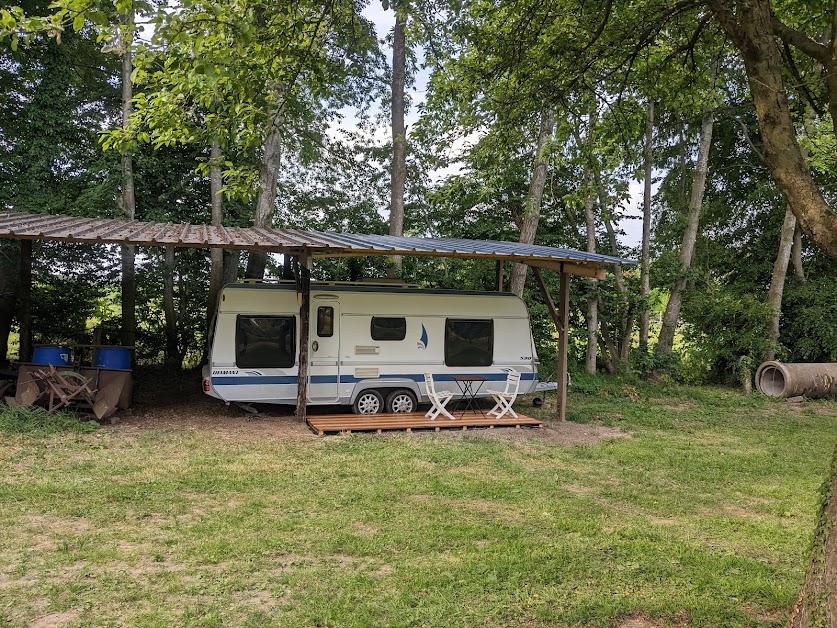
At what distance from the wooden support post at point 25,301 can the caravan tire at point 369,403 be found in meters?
5.44

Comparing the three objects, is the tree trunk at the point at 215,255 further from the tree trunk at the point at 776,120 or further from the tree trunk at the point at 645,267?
the tree trunk at the point at 776,120

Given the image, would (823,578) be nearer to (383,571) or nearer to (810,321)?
(383,571)

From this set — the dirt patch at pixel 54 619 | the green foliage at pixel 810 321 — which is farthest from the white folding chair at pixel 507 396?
the green foliage at pixel 810 321

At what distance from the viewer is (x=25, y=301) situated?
36.9 ft

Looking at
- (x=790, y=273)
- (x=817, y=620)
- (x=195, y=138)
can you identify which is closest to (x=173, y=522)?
(x=195, y=138)

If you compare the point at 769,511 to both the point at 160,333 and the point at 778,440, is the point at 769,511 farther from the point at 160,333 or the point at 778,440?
the point at 160,333

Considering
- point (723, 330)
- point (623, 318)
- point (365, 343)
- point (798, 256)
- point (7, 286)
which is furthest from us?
point (798, 256)

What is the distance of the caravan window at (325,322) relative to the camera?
10492 mm

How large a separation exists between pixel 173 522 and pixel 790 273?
55.6 feet

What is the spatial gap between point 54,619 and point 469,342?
330 inches

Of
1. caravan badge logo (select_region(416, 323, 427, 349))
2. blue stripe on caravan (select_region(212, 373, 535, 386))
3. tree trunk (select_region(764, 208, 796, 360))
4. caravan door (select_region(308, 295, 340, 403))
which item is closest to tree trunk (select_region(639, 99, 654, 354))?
tree trunk (select_region(764, 208, 796, 360))

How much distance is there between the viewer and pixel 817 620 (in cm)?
295

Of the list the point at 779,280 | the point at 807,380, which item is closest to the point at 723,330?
the point at 779,280

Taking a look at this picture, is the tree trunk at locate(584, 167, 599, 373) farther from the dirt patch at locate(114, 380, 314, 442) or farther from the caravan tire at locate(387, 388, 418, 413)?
the dirt patch at locate(114, 380, 314, 442)
